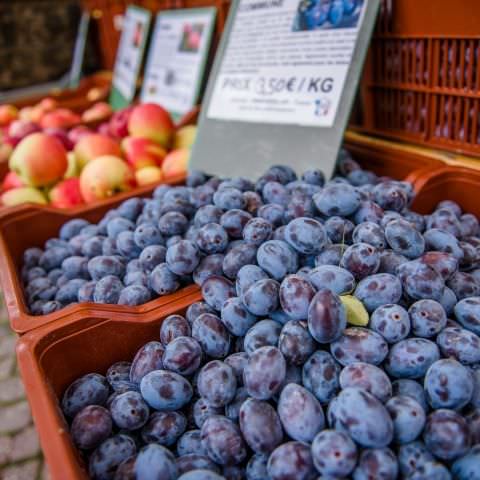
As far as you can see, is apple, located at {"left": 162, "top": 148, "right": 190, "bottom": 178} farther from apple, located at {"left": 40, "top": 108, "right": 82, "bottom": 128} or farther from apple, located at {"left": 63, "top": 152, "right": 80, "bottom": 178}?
apple, located at {"left": 40, "top": 108, "right": 82, "bottom": 128}

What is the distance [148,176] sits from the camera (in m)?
1.64

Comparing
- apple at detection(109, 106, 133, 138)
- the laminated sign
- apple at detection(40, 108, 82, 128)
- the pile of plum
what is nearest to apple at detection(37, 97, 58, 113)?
apple at detection(40, 108, 82, 128)

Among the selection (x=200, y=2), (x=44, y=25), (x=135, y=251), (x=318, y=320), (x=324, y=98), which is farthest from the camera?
(x=44, y=25)

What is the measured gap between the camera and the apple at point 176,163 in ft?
5.28

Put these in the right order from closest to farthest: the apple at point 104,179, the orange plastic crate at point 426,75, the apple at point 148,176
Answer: the orange plastic crate at point 426,75 < the apple at point 104,179 < the apple at point 148,176

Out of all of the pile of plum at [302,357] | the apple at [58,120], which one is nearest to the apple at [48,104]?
the apple at [58,120]

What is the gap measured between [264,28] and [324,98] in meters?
0.34

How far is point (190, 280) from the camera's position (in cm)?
97

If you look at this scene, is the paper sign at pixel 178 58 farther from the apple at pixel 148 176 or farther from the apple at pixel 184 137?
the apple at pixel 148 176

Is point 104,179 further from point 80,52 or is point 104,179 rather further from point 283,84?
point 80,52

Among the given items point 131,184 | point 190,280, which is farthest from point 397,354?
point 131,184

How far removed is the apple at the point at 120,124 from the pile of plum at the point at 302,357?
3.55ft

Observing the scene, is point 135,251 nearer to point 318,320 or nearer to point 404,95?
point 318,320

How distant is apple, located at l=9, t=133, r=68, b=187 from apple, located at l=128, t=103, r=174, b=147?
30 cm
